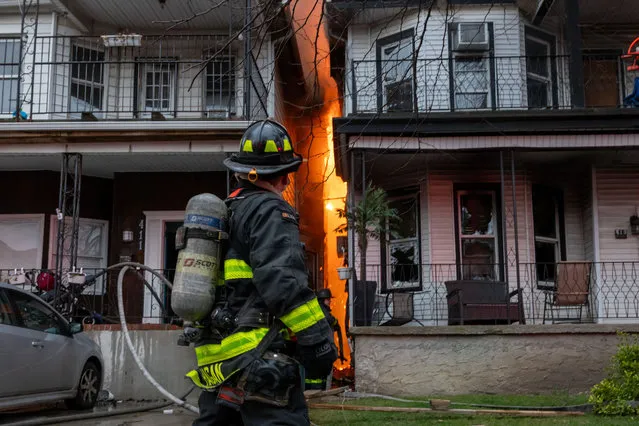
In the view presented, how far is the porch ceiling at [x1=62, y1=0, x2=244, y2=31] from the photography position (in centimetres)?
1336

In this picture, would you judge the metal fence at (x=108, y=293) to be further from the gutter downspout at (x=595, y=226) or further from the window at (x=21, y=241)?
the gutter downspout at (x=595, y=226)

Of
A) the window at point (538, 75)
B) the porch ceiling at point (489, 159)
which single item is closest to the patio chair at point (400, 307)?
the porch ceiling at point (489, 159)

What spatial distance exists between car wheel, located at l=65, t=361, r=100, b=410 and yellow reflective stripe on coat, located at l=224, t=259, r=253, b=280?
6.92m

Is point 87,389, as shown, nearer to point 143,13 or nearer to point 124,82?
point 124,82

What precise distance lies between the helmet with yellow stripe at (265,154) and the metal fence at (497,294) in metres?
7.62

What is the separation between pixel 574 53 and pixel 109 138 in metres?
8.33

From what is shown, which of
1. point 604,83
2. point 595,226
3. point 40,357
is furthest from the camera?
point 604,83

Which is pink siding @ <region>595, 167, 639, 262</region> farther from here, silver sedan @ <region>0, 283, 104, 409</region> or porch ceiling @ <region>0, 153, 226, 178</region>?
silver sedan @ <region>0, 283, 104, 409</region>

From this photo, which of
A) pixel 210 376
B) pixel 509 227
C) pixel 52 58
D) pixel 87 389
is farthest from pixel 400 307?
pixel 210 376

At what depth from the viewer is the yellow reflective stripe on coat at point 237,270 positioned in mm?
3209

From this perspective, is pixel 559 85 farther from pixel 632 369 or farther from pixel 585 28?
pixel 632 369

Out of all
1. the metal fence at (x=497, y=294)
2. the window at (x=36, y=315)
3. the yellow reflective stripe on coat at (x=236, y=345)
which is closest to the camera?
the yellow reflective stripe on coat at (x=236, y=345)

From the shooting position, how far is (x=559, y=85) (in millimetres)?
13773

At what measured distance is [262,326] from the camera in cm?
313
